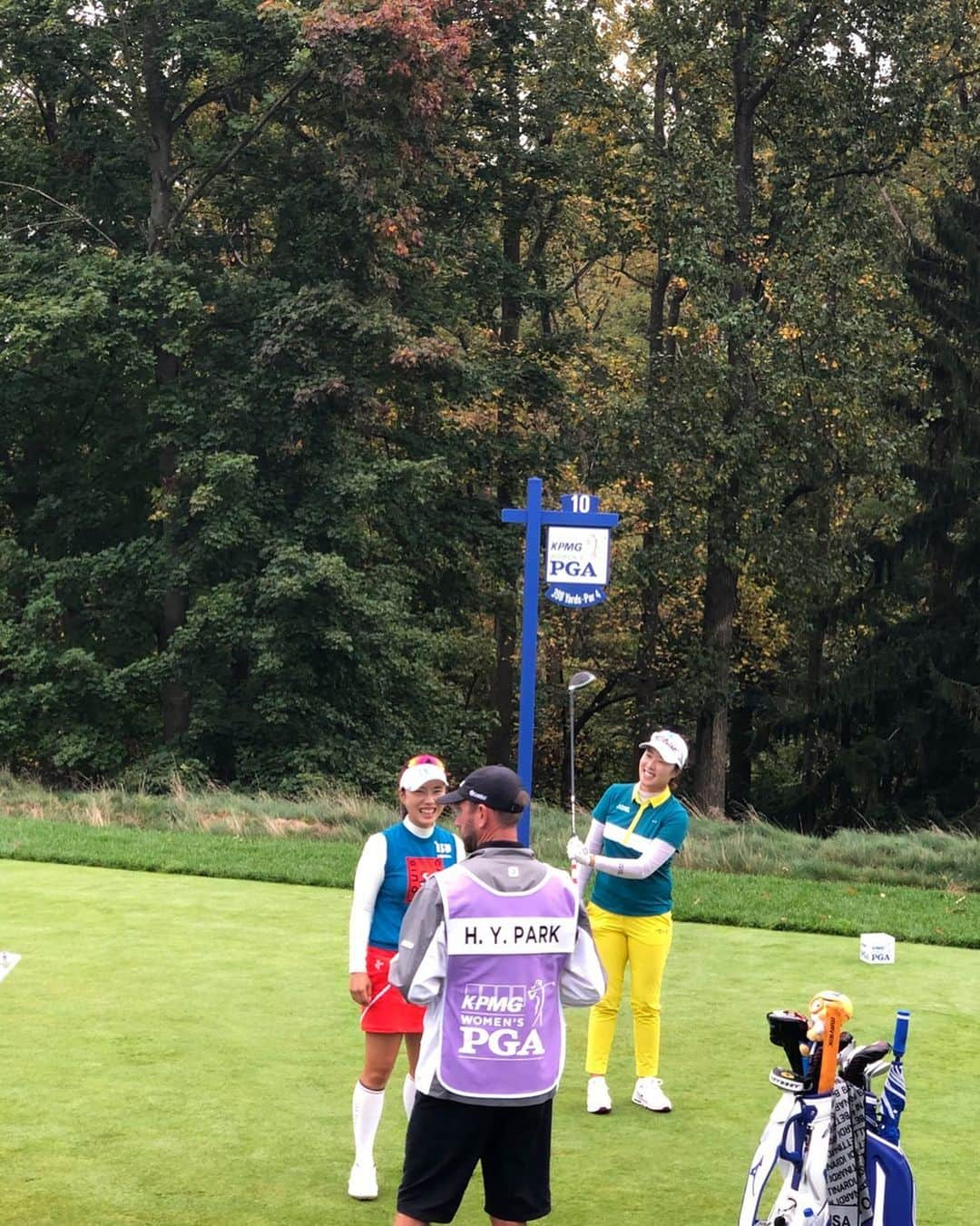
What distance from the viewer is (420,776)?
259 inches

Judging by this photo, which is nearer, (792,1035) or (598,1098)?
(792,1035)

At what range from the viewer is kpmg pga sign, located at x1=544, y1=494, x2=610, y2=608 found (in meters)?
12.2

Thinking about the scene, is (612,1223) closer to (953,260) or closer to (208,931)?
(208,931)

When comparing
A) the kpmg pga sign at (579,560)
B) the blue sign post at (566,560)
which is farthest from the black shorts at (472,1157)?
the kpmg pga sign at (579,560)

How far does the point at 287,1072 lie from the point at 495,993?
3719 millimetres

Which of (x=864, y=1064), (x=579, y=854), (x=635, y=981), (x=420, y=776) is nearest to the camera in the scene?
(x=864, y=1064)

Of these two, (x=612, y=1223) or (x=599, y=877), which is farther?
(x=599, y=877)


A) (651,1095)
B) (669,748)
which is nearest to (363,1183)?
(651,1095)

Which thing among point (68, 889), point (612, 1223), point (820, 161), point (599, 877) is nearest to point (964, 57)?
point (820, 161)

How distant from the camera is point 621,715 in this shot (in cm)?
3906

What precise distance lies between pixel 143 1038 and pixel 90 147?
77.4 feet

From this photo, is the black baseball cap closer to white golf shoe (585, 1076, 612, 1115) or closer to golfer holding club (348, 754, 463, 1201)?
golfer holding club (348, 754, 463, 1201)

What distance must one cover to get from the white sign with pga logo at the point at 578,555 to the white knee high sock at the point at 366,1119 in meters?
5.98

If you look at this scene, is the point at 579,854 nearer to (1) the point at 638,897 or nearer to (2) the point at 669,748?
(1) the point at 638,897
